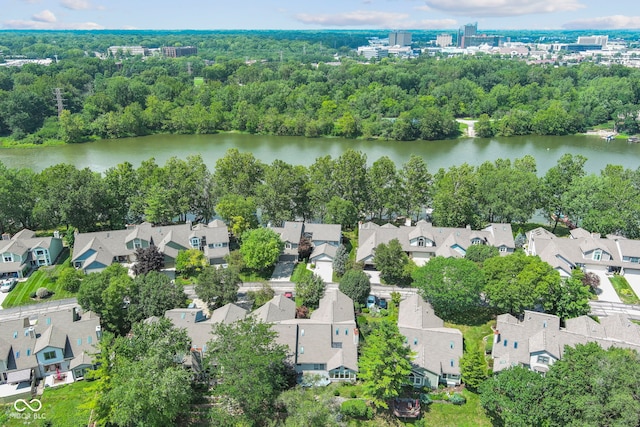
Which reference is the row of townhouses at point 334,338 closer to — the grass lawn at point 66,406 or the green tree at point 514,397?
the green tree at point 514,397

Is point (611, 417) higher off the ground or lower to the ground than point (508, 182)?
lower

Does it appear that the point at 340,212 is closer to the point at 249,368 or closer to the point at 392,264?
the point at 392,264

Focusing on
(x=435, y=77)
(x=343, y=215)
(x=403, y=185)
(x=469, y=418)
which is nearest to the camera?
(x=469, y=418)

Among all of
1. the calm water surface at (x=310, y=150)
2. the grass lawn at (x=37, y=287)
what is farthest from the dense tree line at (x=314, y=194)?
the calm water surface at (x=310, y=150)

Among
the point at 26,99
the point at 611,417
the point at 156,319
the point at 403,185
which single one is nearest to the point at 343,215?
the point at 403,185

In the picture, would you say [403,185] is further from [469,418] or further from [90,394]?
[90,394]

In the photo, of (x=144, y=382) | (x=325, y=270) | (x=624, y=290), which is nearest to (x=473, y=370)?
(x=325, y=270)

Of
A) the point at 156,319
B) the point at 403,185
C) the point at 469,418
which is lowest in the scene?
the point at 469,418

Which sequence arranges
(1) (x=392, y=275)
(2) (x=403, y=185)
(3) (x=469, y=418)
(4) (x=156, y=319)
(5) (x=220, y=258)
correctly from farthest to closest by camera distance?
(2) (x=403, y=185) < (5) (x=220, y=258) < (1) (x=392, y=275) < (4) (x=156, y=319) < (3) (x=469, y=418)

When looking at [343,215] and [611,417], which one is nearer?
[611,417]
